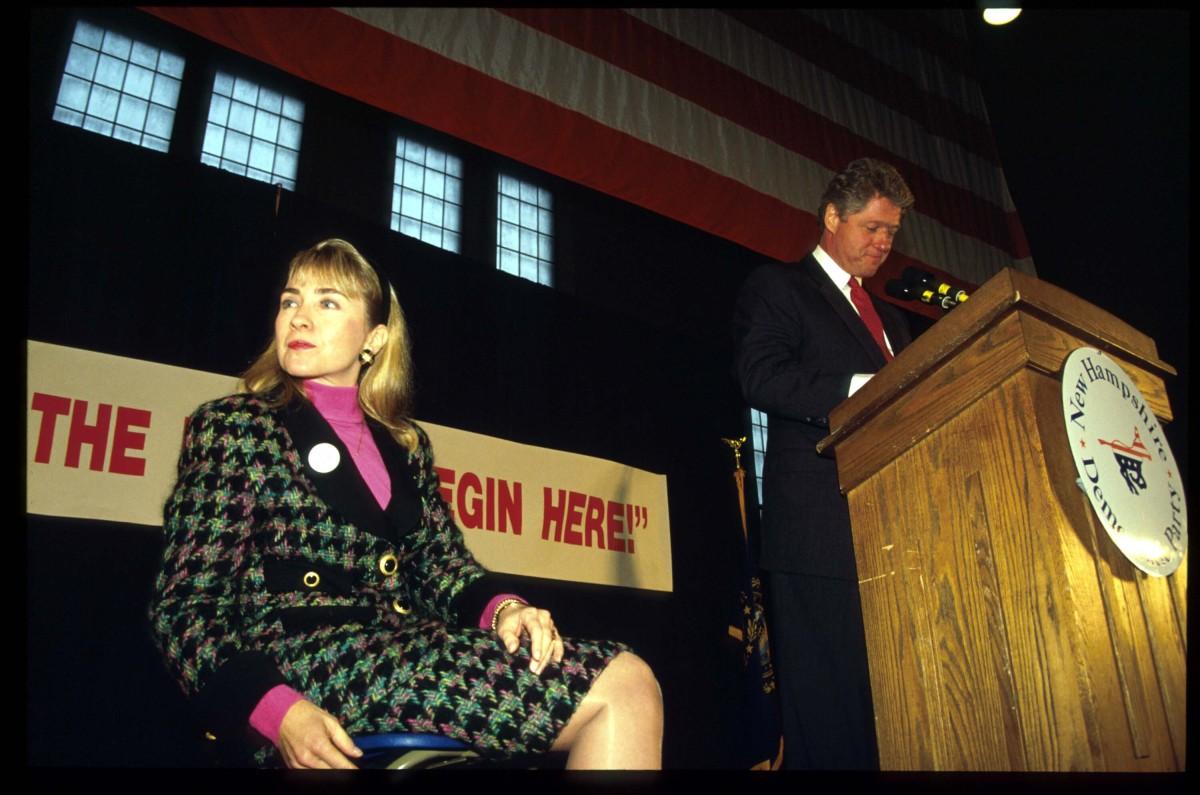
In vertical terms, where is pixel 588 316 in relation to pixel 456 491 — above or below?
above

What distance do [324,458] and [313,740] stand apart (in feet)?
1.46

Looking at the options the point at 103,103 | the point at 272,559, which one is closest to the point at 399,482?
the point at 272,559

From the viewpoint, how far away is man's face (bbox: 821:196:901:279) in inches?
80.7

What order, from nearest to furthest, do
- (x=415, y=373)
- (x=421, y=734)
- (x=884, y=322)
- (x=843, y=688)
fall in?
(x=421, y=734)
(x=843, y=688)
(x=884, y=322)
(x=415, y=373)

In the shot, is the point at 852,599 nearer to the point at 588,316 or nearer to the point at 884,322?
the point at 884,322

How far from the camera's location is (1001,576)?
102 centimetres

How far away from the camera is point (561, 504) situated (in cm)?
292

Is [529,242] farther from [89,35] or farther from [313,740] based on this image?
[313,740]

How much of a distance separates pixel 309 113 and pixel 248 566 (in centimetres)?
264

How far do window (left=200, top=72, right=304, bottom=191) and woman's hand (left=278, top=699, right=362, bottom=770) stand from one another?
2455 mm

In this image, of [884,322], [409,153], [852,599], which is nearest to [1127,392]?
[852,599]

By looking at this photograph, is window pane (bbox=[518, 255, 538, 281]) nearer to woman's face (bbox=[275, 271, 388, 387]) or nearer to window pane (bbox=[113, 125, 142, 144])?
window pane (bbox=[113, 125, 142, 144])

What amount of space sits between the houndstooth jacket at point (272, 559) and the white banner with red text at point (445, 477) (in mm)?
960

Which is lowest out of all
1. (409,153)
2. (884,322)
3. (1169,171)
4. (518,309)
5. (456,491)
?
(456,491)
